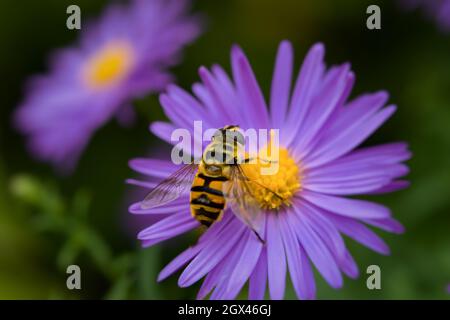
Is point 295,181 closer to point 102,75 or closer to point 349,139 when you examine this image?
point 349,139

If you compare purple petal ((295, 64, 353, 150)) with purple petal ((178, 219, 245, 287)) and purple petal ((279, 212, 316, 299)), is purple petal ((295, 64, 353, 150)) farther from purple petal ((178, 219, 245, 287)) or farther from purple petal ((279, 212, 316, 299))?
purple petal ((178, 219, 245, 287))

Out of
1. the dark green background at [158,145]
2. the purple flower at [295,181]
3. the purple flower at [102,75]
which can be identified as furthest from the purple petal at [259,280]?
the purple flower at [102,75]

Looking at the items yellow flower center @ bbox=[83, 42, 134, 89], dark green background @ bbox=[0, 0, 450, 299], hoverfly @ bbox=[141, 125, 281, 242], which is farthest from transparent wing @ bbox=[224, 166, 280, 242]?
yellow flower center @ bbox=[83, 42, 134, 89]

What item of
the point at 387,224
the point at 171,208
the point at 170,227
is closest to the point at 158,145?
the point at 171,208

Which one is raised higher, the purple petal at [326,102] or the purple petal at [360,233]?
the purple petal at [326,102]

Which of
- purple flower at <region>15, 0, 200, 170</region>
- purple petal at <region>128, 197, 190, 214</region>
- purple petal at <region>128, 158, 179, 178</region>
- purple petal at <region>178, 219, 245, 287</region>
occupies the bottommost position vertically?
purple petal at <region>178, 219, 245, 287</region>

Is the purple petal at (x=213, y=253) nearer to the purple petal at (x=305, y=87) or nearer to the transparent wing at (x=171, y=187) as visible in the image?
the transparent wing at (x=171, y=187)
